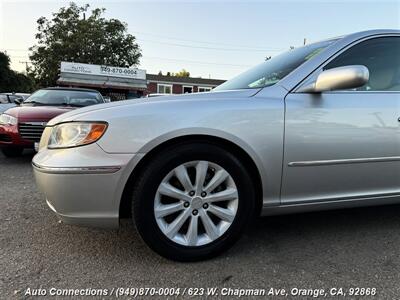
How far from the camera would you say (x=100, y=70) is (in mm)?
27812

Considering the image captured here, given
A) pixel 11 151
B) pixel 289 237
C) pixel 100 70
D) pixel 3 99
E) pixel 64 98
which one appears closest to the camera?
pixel 289 237

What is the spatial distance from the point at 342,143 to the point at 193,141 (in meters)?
1.03

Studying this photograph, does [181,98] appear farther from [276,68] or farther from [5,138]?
[5,138]

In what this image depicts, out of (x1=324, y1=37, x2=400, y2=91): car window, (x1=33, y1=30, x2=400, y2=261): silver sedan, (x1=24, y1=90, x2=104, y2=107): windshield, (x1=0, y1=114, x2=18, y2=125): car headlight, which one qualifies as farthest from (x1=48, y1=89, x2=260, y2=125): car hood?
(x1=24, y1=90, x2=104, y2=107): windshield

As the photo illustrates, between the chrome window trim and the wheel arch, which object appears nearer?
the wheel arch

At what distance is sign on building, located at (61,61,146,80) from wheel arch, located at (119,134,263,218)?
87.4 feet

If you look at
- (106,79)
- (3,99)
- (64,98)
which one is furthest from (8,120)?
(106,79)

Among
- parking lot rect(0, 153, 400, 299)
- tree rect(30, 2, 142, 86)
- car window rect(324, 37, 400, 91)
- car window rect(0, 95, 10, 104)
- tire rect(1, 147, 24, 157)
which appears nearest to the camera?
parking lot rect(0, 153, 400, 299)

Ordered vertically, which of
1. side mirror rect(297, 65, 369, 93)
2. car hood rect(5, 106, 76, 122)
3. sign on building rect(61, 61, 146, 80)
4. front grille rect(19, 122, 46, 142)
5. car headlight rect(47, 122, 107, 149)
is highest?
sign on building rect(61, 61, 146, 80)

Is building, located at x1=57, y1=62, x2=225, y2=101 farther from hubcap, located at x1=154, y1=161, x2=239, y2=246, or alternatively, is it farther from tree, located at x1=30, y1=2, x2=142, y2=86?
hubcap, located at x1=154, y1=161, x2=239, y2=246

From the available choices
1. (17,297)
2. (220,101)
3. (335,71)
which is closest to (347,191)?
(335,71)

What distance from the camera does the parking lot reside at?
2.24m

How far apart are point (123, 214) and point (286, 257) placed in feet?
3.69

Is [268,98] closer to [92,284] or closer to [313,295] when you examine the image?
[313,295]
